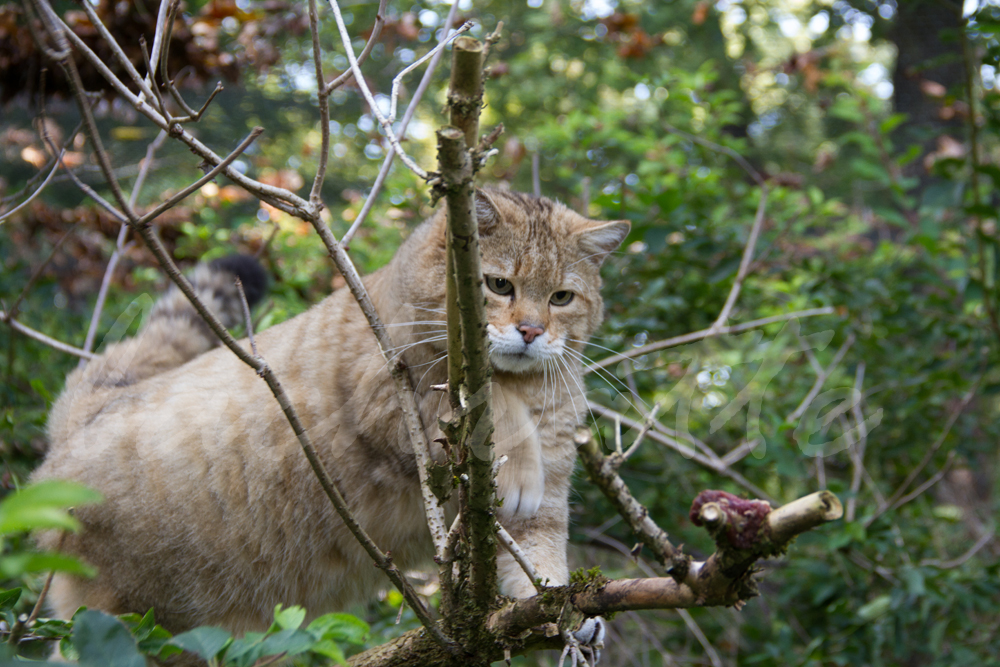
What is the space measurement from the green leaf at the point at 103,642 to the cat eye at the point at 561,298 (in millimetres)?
1765

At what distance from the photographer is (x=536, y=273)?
2.31 metres

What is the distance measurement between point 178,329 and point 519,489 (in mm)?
1860

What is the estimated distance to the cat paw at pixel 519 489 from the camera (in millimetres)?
1911

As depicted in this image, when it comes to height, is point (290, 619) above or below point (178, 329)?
below

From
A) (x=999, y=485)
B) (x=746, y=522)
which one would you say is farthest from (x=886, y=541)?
(x=999, y=485)

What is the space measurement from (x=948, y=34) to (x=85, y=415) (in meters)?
3.87

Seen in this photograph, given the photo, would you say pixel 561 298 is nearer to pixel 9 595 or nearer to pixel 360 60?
pixel 360 60

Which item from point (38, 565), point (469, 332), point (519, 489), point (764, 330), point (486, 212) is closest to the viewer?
point (38, 565)

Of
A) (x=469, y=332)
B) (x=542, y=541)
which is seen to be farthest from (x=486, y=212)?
(x=469, y=332)

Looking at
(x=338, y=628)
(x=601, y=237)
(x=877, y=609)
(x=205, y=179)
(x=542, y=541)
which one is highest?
(x=205, y=179)

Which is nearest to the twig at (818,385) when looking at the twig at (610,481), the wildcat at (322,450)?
the wildcat at (322,450)

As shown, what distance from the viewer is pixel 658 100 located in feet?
15.7

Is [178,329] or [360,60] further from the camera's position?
[178,329]

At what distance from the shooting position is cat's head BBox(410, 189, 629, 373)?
2.18 m
